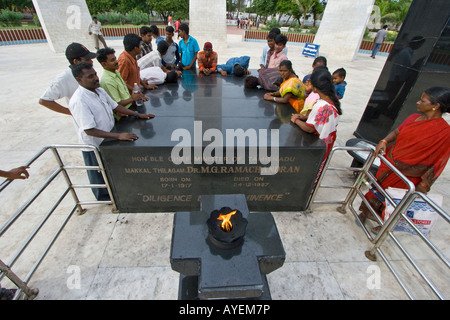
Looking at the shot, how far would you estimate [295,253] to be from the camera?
8.85 ft

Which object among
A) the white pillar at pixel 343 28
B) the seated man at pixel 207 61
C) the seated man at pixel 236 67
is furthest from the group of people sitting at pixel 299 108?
the white pillar at pixel 343 28

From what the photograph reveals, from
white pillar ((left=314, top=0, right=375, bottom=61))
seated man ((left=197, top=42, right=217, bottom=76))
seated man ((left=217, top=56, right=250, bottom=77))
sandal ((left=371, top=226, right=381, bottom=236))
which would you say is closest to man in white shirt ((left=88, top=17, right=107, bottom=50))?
seated man ((left=197, top=42, right=217, bottom=76))

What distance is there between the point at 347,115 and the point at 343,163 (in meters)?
2.81

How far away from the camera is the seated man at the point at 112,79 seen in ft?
8.95

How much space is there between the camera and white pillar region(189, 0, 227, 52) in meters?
13.6

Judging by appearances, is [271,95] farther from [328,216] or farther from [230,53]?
[230,53]

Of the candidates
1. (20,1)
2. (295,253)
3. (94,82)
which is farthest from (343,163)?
(20,1)

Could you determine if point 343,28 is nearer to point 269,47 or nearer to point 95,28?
point 269,47

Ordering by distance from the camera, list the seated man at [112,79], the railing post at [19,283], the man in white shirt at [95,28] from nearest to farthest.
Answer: the railing post at [19,283] < the seated man at [112,79] < the man in white shirt at [95,28]

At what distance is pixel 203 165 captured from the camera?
2680mm

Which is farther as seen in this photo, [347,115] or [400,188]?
[347,115]

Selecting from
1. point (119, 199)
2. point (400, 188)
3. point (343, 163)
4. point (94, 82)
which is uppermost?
point (94, 82)

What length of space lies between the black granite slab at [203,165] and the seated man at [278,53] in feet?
6.28

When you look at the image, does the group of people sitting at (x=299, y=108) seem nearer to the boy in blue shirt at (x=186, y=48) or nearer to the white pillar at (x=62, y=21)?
the boy in blue shirt at (x=186, y=48)
